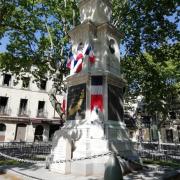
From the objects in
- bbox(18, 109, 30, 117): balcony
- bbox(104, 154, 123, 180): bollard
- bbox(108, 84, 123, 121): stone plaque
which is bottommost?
bbox(104, 154, 123, 180): bollard

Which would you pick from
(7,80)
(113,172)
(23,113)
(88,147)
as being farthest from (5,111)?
(113,172)

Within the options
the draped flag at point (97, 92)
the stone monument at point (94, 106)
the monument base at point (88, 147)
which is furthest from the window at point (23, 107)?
the draped flag at point (97, 92)

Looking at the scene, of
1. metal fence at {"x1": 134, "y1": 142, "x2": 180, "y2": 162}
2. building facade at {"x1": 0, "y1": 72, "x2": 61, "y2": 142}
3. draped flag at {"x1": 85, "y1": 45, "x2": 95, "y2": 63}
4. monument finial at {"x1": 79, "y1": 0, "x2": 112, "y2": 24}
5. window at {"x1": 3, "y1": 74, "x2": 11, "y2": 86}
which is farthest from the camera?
window at {"x1": 3, "y1": 74, "x2": 11, "y2": 86}

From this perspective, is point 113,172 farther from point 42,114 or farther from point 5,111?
point 42,114

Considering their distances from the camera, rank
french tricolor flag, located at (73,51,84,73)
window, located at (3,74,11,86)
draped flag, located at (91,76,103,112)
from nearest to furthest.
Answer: draped flag, located at (91,76,103,112) < french tricolor flag, located at (73,51,84,73) < window, located at (3,74,11,86)

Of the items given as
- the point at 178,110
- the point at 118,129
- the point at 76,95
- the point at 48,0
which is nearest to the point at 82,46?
the point at 76,95

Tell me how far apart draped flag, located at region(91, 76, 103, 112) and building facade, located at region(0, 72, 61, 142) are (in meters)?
25.6

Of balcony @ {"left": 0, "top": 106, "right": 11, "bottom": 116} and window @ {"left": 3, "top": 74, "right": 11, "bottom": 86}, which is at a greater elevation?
window @ {"left": 3, "top": 74, "right": 11, "bottom": 86}

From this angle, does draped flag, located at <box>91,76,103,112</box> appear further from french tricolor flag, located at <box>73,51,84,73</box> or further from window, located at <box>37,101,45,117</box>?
window, located at <box>37,101,45,117</box>

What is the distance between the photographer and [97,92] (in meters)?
9.87

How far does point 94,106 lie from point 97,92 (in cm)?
71

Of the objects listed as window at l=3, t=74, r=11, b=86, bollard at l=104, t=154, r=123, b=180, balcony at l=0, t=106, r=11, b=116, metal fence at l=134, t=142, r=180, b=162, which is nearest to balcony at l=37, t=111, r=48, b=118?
balcony at l=0, t=106, r=11, b=116

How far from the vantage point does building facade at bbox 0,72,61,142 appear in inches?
1353

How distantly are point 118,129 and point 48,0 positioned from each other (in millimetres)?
12977
